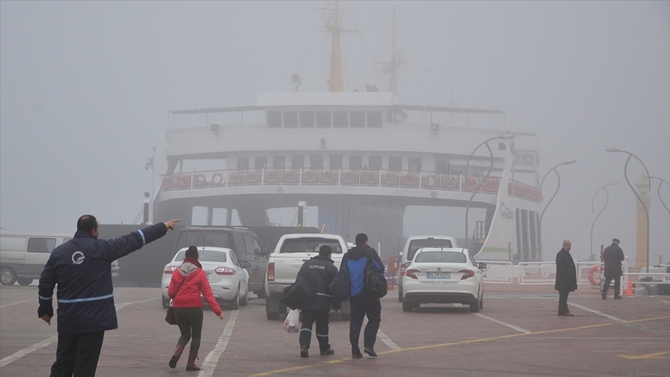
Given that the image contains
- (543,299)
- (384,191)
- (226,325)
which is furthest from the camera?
(384,191)

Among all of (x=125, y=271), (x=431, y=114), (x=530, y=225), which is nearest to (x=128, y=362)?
(x=125, y=271)

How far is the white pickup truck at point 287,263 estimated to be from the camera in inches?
721

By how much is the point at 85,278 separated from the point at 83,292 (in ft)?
0.35

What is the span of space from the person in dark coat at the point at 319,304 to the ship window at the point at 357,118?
3922cm

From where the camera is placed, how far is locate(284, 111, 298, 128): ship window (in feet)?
172

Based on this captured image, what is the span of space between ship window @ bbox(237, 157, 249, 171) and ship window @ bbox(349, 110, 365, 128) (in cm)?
614

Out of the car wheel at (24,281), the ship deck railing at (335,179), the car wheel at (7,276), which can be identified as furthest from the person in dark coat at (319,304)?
the ship deck railing at (335,179)

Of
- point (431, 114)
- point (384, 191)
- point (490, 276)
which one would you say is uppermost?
point (431, 114)

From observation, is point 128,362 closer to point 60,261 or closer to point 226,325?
point 60,261

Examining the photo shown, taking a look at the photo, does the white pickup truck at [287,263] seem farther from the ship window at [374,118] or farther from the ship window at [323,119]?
the ship window at [323,119]

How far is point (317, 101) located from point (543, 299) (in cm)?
2676

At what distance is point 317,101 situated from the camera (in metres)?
Result: 51.8

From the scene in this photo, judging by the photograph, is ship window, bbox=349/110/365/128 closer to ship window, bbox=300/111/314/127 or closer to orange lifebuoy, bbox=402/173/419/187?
ship window, bbox=300/111/314/127

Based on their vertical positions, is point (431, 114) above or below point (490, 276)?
above
